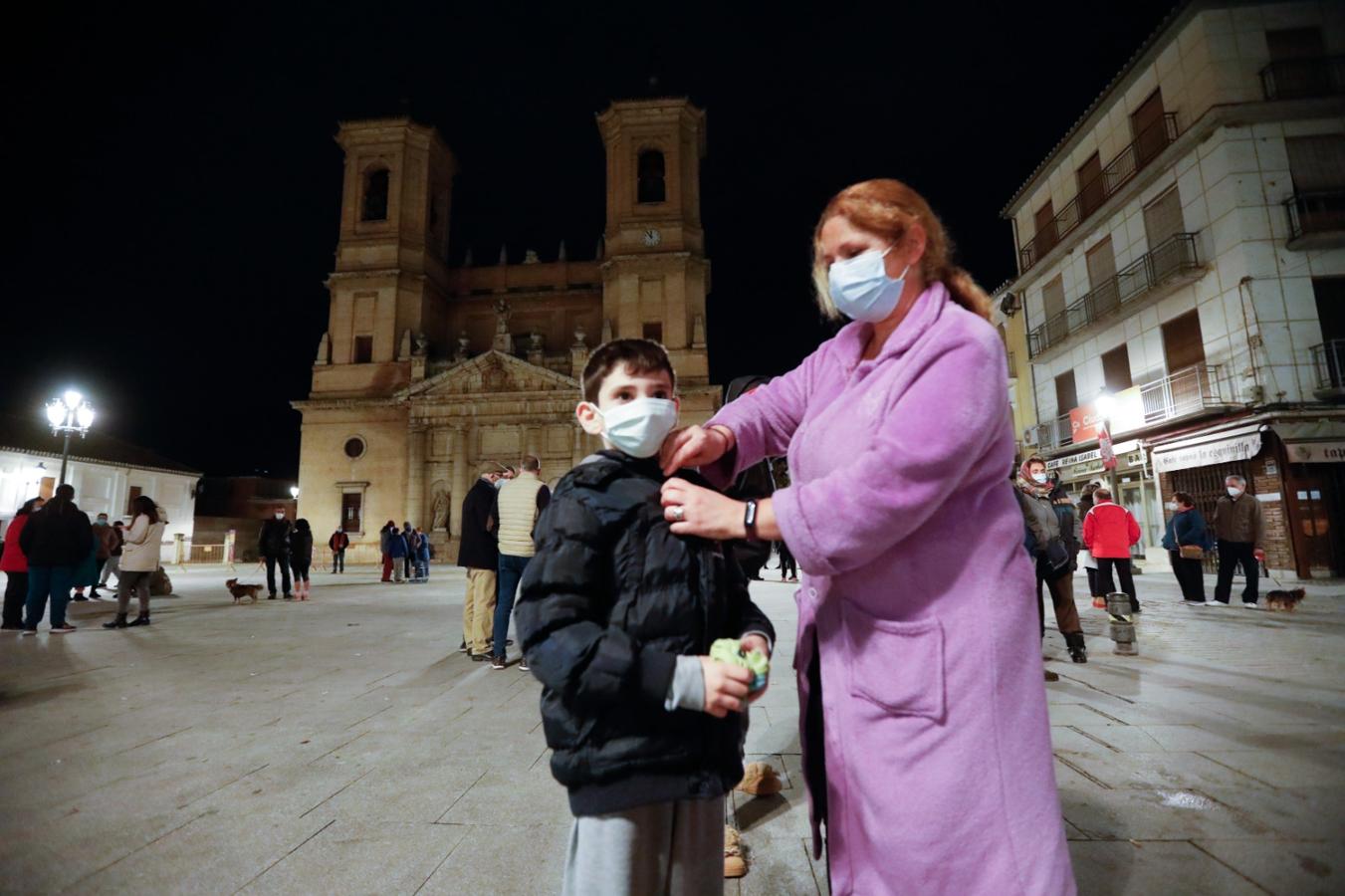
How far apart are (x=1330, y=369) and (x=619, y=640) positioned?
18.6m

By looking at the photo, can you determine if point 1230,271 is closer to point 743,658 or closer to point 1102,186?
point 1102,186

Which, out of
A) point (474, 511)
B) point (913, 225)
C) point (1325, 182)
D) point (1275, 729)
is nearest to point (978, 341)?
point (913, 225)

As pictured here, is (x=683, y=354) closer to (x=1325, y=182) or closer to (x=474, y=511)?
(x=1325, y=182)

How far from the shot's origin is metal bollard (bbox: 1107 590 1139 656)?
238 inches

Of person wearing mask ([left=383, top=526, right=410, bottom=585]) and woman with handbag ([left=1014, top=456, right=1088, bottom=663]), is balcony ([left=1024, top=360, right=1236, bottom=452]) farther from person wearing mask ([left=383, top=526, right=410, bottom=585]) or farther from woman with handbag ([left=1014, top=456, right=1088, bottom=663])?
person wearing mask ([left=383, top=526, right=410, bottom=585])

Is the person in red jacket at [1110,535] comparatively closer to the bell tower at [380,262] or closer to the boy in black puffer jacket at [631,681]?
the boy in black puffer jacket at [631,681]

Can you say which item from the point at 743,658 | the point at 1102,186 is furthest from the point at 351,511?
the point at 743,658

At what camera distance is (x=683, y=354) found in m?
31.2

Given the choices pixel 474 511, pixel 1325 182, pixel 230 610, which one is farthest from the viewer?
pixel 1325 182

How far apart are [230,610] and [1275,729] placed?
12.9 meters

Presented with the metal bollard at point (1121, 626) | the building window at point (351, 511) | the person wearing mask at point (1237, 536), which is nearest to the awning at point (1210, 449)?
the person wearing mask at point (1237, 536)

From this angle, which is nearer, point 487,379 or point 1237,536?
point 1237,536

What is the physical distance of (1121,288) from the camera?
1797 centimetres

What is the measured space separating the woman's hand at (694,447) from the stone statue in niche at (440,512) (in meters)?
30.3
